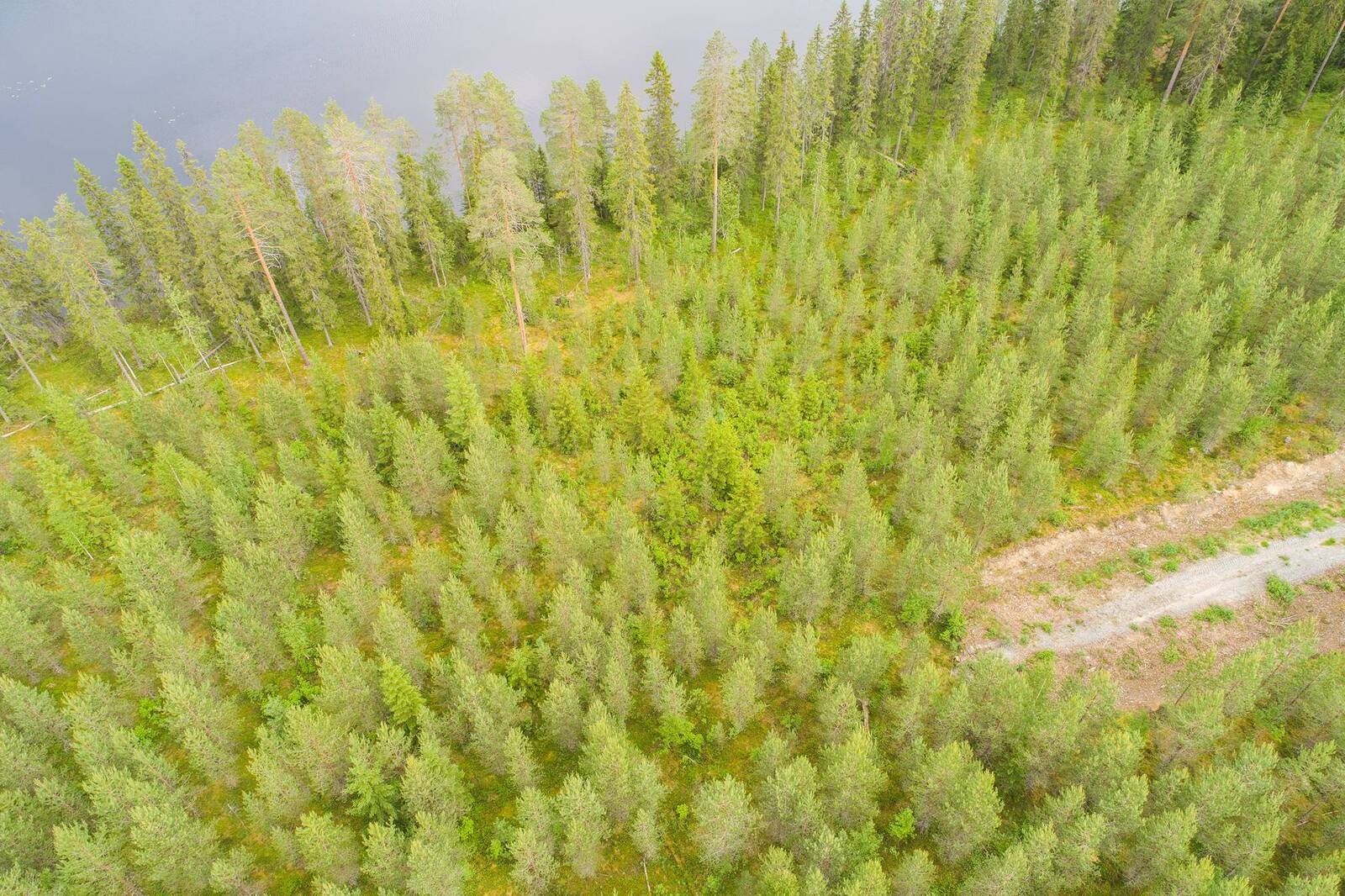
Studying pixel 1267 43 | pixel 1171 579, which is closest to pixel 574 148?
pixel 1171 579

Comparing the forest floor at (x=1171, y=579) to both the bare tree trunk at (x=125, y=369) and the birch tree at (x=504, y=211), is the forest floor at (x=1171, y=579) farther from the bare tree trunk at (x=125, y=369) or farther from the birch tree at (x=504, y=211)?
the bare tree trunk at (x=125, y=369)

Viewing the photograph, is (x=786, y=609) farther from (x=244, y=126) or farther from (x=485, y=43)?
(x=485, y=43)

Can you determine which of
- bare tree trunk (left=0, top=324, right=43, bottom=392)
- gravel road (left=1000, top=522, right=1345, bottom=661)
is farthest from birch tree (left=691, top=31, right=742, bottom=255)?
bare tree trunk (left=0, top=324, right=43, bottom=392)

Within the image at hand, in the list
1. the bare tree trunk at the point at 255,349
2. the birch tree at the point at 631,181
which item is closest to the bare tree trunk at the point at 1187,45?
the birch tree at the point at 631,181

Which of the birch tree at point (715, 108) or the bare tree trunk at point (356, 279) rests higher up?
the birch tree at point (715, 108)

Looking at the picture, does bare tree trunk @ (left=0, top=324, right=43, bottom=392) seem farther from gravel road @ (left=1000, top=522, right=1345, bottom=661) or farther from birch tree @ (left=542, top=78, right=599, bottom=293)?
gravel road @ (left=1000, top=522, right=1345, bottom=661)
